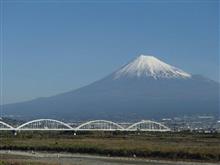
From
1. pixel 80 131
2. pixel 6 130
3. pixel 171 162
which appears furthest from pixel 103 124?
pixel 171 162

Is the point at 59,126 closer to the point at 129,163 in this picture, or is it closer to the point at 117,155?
the point at 117,155

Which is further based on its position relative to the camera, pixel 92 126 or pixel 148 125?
pixel 148 125

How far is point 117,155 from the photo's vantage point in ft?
139

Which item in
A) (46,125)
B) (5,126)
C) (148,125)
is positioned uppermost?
(46,125)

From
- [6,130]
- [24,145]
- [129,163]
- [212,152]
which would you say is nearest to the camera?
[129,163]

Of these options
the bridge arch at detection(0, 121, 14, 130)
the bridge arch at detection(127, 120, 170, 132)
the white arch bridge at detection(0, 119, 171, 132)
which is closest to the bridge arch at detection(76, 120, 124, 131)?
the white arch bridge at detection(0, 119, 171, 132)

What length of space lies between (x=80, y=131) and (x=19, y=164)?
75981 millimetres

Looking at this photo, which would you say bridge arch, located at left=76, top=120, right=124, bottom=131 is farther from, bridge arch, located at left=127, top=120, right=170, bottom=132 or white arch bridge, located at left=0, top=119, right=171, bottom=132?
bridge arch, located at left=127, top=120, right=170, bottom=132

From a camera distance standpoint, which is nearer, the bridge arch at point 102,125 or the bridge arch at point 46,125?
the bridge arch at point 46,125

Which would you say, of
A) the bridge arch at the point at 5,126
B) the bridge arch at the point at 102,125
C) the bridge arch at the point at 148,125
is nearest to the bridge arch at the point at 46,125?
the bridge arch at the point at 5,126

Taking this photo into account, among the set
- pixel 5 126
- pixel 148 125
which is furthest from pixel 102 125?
pixel 5 126

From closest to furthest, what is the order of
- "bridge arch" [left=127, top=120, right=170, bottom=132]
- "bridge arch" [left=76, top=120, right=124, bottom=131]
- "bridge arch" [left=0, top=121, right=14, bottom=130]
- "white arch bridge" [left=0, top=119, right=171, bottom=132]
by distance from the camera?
1. "bridge arch" [left=0, top=121, right=14, bottom=130]
2. "white arch bridge" [left=0, top=119, right=171, bottom=132]
3. "bridge arch" [left=76, top=120, right=124, bottom=131]
4. "bridge arch" [left=127, top=120, right=170, bottom=132]

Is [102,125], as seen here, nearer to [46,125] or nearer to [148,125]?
[148,125]

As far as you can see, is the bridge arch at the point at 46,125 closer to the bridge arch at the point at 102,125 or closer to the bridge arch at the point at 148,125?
the bridge arch at the point at 102,125
